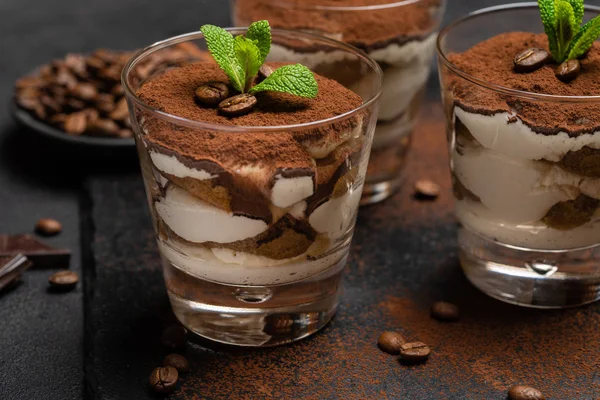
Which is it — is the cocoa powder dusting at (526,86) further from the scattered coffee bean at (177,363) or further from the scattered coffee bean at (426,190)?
the scattered coffee bean at (177,363)

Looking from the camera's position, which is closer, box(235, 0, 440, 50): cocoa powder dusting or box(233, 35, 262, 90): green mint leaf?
box(233, 35, 262, 90): green mint leaf

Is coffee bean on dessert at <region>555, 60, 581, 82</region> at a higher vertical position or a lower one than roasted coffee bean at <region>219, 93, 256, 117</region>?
lower

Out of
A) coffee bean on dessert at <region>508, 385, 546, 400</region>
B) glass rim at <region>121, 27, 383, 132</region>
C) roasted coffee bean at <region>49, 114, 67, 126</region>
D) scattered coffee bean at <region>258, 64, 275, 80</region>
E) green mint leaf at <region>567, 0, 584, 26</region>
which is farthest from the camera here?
roasted coffee bean at <region>49, 114, 67, 126</region>

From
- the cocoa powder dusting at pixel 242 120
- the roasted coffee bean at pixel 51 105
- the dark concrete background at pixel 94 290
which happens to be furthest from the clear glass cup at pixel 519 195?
the roasted coffee bean at pixel 51 105

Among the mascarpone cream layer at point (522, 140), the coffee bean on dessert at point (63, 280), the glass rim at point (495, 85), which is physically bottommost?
the coffee bean on dessert at point (63, 280)

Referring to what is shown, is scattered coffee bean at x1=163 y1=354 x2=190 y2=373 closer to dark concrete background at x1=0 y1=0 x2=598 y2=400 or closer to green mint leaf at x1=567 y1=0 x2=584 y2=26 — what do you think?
dark concrete background at x1=0 y1=0 x2=598 y2=400

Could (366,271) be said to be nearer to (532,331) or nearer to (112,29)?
(532,331)

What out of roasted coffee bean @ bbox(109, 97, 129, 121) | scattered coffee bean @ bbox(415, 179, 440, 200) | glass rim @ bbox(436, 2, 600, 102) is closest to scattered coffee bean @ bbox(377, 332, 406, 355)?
glass rim @ bbox(436, 2, 600, 102)
